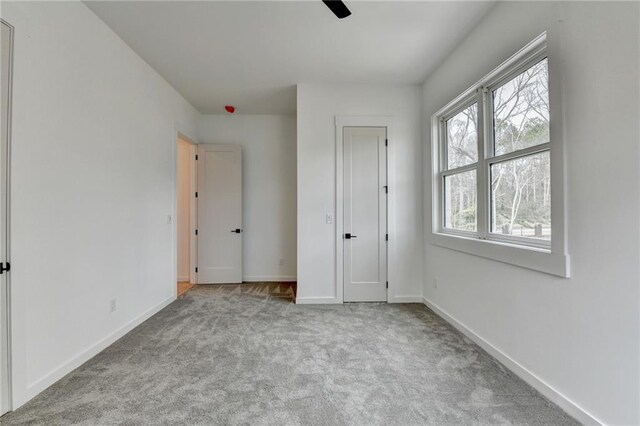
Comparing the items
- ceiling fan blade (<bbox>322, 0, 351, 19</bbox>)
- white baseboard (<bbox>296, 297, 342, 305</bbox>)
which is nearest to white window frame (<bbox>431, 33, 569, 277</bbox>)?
ceiling fan blade (<bbox>322, 0, 351, 19</bbox>)

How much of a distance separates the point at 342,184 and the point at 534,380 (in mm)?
2550

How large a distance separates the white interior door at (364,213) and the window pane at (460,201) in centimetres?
75

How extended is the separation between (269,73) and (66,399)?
3361 millimetres

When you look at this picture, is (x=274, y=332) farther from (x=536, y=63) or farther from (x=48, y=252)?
(x=536, y=63)

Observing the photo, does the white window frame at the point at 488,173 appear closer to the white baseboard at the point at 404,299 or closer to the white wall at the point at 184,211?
the white baseboard at the point at 404,299

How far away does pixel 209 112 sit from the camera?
466 centimetres

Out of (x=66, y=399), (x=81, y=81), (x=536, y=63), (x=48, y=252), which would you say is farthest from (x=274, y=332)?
(x=536, y=63)

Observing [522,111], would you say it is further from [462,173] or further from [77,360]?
[77,360]

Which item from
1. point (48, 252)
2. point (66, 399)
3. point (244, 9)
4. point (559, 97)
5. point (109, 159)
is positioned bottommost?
point (66, 399)

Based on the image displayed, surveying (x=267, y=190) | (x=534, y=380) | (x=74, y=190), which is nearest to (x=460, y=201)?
(x=534, y=380)

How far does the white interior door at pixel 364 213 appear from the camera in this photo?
3604 millimetres

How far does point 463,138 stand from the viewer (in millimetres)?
2924

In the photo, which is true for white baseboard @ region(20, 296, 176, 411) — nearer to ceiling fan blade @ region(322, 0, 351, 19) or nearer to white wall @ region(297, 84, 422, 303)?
white wall @ region(297, 84, 422, 303)

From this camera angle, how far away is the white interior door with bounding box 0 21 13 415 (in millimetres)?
1632
